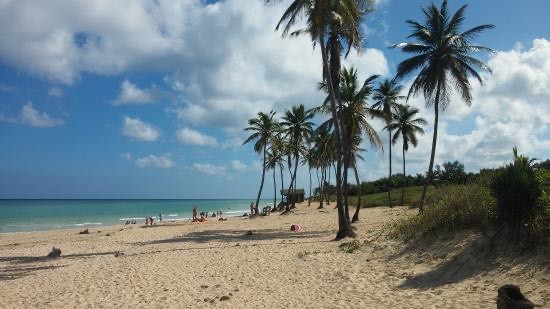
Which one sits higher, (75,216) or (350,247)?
(350,247)

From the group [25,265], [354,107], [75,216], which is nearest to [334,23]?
[354,107]

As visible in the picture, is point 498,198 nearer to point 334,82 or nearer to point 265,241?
point 265,241

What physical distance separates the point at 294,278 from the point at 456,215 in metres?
4.39

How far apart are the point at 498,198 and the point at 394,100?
86.5 ft

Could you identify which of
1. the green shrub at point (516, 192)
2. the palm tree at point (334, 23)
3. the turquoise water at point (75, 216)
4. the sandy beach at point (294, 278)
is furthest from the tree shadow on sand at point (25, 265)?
the turquoise water at point (75, 216)

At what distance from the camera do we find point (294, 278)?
1057cm

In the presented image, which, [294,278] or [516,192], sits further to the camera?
[294,278]

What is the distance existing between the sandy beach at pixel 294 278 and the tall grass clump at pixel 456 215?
525 mm

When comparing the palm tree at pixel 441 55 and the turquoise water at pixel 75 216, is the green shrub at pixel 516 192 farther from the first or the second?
the turquoise water at pixel 75 216

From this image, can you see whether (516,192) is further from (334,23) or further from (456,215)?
(334,23)

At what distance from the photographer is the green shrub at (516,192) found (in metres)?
8.34

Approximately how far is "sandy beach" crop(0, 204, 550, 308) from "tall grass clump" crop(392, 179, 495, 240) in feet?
1.72

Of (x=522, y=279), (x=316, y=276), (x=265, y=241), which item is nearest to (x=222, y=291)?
(x=316, y=276)

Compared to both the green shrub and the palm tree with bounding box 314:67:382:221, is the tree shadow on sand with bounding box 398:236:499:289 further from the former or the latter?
Answer: the palm tree with bounding box 314:67:382:221
